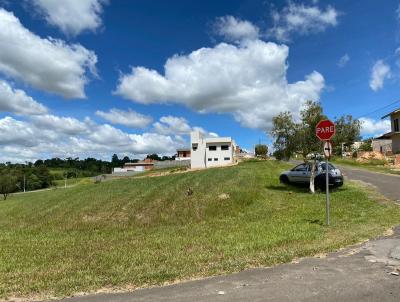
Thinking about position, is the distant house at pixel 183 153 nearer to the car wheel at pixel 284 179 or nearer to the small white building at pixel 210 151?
the small white building at pixel 210 151

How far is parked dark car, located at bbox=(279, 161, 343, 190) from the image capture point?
22016mm

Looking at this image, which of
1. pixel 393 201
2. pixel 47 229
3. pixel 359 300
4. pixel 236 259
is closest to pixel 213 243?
pixel 236 259

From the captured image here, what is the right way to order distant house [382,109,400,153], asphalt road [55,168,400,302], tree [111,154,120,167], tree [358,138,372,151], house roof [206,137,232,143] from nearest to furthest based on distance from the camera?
asphalt road [55,168,400,302] < distant house [382,109,400,153] < house roof [206,137,232,143] < tree [358,138,372,151] < tree [111,154,120,167]

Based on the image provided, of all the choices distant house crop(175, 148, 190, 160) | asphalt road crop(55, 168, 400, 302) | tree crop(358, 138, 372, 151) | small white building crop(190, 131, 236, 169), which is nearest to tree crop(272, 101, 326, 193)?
asphalt road crop(55, 168, 400, 302)

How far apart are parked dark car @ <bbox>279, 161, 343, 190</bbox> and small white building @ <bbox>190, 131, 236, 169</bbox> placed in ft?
144

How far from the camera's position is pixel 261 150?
3622 inches

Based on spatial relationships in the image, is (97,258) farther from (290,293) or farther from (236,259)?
(290,293)

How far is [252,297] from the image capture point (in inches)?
230

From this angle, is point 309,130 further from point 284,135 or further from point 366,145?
point 366,145

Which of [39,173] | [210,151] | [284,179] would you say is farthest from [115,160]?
[284,179]

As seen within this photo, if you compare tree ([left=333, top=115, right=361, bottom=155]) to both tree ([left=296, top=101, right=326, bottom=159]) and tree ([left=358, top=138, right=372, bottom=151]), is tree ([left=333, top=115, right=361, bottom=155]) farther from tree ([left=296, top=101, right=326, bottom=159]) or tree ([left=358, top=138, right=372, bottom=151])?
tree ([left=358, top=138, right=372, bottom=151])

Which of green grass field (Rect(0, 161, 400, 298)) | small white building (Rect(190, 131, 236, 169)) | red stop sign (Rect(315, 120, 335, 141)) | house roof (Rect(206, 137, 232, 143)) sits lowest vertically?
green grass field (Rect(0, 161, 400, 298))

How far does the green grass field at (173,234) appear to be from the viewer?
25.4ft

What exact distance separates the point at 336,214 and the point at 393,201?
455 cm
